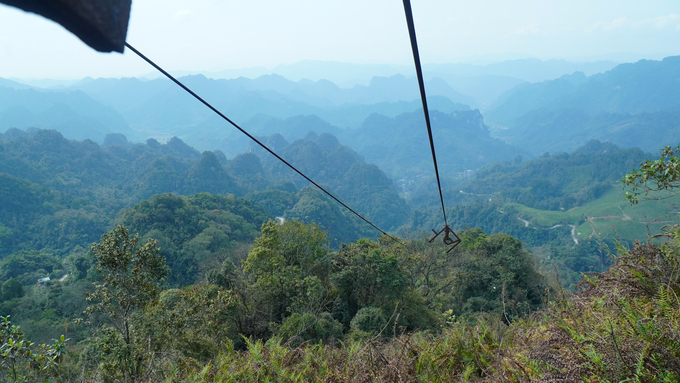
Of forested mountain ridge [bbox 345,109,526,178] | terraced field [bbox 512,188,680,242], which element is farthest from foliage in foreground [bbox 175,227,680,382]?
forested mountain ridge [bbox 345,109,526,178]

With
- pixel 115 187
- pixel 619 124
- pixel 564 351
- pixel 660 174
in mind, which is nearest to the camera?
pixel 564 351

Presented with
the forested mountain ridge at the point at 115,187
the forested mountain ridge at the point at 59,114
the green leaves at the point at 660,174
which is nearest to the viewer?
the green leaves at the point at 660,174

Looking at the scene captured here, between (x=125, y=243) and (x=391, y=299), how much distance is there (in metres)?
10.0

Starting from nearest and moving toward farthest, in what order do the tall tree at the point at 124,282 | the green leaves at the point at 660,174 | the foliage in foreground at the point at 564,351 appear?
the foliage in foreground at the point at 564,351
the green leaves at the point at 660,174
the tall tree at the point at 124,282

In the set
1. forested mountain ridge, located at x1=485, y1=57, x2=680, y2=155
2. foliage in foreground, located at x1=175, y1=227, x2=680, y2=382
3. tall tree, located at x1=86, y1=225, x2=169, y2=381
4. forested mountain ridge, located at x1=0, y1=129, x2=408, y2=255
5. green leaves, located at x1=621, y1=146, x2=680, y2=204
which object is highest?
forested mountain ridge, located at x1=485, y1=57, x2=680, y2=155

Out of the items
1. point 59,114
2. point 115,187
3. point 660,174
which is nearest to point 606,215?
point 660,174

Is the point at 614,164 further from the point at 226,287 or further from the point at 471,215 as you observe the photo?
the point at 226,287

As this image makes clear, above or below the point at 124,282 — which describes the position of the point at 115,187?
below

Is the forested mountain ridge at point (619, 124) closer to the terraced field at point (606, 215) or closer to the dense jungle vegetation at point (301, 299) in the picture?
the terraced field at point (606, 215)

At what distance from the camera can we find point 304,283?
1252cm

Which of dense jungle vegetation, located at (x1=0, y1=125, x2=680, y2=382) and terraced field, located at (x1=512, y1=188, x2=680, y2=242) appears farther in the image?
terraced field, located at (x1=512, y1=188, x2=680, y2=242)

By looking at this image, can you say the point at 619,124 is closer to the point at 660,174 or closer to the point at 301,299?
the point at 301,299

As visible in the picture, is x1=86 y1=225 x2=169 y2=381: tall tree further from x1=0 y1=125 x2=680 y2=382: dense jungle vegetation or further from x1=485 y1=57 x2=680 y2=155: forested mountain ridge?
x1=485 y1=57 x2=680 y2=155: forested mountain ridge

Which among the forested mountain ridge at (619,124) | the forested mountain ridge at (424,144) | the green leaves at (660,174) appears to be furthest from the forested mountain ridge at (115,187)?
the forested mountain ridge at (619,124)
